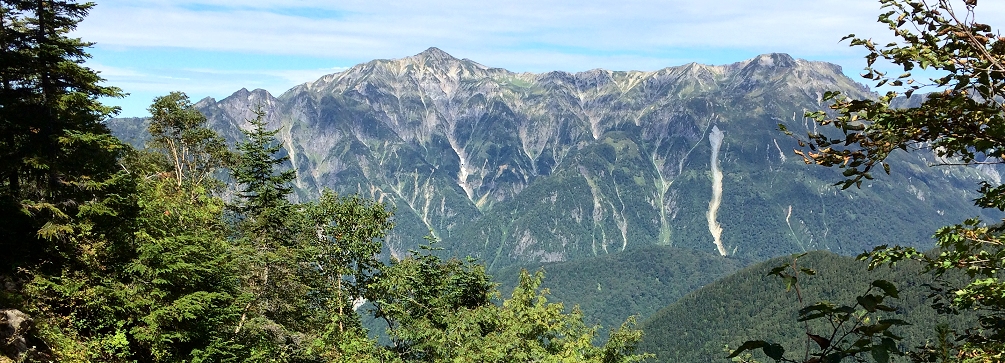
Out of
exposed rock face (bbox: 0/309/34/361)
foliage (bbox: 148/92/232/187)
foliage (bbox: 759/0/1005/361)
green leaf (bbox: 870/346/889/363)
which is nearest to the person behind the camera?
green leaf (bbox: 870/346/889/363)

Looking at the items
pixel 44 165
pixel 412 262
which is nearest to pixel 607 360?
pixel 412 262

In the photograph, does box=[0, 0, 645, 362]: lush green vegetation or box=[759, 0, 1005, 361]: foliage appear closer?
box=[759, 0, 1005, 361]: foliage

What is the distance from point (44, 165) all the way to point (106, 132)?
5.23 meters

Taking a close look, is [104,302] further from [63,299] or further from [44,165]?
[44,165]

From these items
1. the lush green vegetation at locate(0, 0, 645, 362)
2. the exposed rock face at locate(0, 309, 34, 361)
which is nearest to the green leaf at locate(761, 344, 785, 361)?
the lush green vegetation at locate(0, 0, 645, 362)

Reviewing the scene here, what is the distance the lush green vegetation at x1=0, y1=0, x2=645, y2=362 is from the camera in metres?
21.0

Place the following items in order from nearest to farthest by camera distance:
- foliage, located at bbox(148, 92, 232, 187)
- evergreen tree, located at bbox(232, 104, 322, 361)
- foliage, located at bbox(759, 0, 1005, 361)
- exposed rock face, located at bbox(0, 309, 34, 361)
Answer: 1. foliage, located at bbox(759, 0, 1005, 361)
2. exposed rock face, located at bbox(0, 309, 34, 361)
3. evergreen tree, located at bbox(232, 104, 322, 361)
4. foliage, located at bbox(148, 92, 232, 187)

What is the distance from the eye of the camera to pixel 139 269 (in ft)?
69.7

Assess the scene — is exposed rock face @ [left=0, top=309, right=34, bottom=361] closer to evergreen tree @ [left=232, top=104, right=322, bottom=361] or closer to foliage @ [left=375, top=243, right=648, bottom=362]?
evergreen tree @ [left=232, top=104, right=322, bottom=361]

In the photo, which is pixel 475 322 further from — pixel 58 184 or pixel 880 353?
pixel 880 353

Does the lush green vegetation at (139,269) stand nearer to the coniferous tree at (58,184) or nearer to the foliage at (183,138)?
the coniferous tree at (58,184)

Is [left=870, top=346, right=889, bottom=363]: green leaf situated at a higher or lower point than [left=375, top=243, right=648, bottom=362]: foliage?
higher

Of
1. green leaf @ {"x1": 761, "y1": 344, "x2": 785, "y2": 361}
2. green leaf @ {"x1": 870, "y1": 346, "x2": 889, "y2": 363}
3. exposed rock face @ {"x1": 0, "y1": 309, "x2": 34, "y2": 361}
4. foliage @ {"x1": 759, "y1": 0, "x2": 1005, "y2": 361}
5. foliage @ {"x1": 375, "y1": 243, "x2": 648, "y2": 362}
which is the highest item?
foliage @ {"x1": 759, "y1": 0, "x2": 1005, "y2": 361}

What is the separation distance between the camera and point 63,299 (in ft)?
70.6
